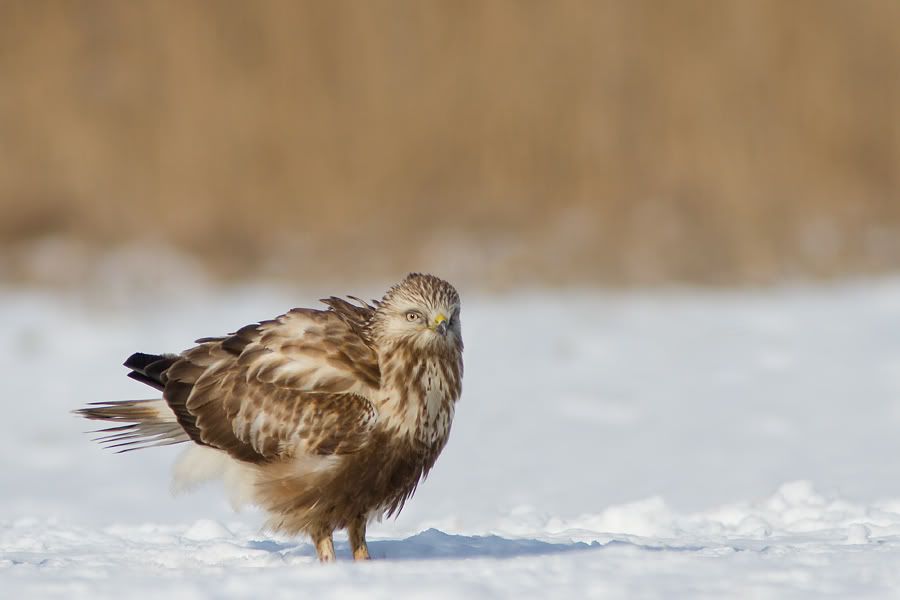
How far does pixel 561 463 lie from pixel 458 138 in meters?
6.45

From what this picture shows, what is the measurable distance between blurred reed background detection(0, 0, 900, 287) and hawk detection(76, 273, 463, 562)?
8.91 m

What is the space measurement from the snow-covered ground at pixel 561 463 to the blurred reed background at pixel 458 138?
810mm

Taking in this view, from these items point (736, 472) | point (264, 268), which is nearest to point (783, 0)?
point (264, 268)

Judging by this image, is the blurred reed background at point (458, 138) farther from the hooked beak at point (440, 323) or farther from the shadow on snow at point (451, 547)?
the hooked beak at point (440, 323)

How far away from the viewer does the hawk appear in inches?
231

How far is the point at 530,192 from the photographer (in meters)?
15.8

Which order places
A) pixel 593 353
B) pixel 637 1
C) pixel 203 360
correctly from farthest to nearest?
pixel 637 1
pixel 593 353
pixel 203 360

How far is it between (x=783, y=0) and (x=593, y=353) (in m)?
5.99

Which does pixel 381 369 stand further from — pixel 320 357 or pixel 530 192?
pixel 530 192

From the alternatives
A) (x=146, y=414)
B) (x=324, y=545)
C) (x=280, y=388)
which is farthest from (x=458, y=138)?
(x=324, y=545)

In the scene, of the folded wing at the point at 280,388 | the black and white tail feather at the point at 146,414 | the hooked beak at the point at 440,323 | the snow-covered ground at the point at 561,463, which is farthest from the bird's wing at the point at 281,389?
the snow-covered ground at the point at 561,463

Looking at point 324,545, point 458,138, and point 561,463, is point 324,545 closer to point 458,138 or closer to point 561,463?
point 561,463

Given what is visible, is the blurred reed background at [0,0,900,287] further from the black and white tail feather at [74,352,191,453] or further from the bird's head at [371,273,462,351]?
the bird's head at [371,273,462,351]

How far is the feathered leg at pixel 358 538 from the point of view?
6.09m
